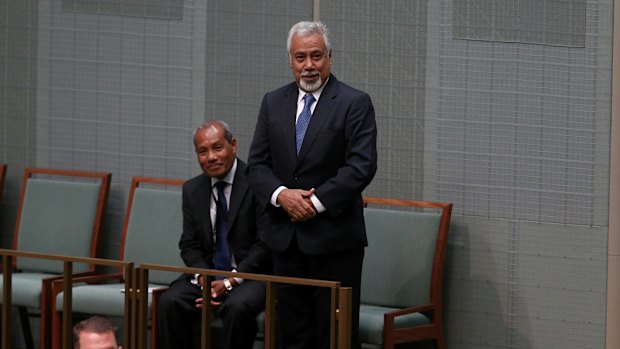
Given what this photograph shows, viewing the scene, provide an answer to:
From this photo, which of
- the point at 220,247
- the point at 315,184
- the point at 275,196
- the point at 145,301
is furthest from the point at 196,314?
the point at 315,184

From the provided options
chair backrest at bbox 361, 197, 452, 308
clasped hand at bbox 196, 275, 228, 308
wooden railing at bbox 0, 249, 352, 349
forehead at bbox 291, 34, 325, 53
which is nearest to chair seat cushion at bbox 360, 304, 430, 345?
chair backrest at bbox 361, 197, 452, 308

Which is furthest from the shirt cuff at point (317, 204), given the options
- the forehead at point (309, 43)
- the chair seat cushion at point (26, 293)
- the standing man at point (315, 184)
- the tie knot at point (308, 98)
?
the chair seat cushion at point (26, 293)

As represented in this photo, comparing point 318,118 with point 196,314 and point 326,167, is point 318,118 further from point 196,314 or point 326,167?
point 196,314

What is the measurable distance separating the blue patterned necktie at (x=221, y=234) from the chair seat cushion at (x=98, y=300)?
418 millimetres

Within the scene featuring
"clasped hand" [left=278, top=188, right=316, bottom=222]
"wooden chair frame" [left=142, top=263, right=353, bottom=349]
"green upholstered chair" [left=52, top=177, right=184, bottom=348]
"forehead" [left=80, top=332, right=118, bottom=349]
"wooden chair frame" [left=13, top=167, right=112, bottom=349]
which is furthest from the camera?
"wooden chair frame" [left=13, top=167, right=112, bottom=349]

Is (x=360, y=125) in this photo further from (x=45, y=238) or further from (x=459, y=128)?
(x=45, y=238)

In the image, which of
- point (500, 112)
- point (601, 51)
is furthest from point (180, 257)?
point (601, 51)

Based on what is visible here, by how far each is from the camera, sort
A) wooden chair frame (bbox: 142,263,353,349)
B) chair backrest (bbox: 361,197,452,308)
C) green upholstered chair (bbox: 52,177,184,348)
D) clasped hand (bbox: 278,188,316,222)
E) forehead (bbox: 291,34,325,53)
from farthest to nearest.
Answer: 1. green upholstered chair (bbox: 52,177,184,348)
2. chair backrest (bbox: 361,197,452,308)
3. forehead (bbox: 291,34,325,53)
4. clasped hand (bbox: 278,188,316,222)
5. wooden chair frame (bbox: 142,263,353,349)

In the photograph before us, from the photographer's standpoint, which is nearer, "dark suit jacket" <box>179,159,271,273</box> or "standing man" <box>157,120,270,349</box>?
"standing man" <box>157,120,270,349</box>

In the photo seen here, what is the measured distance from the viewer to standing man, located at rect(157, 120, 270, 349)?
5.26m

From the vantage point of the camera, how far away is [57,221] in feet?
21.1

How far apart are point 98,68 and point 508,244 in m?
2.37

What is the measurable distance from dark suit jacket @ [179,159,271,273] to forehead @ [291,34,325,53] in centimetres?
75

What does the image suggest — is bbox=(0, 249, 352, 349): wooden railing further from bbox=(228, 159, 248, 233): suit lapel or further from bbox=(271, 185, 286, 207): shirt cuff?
bbox=(228, 159, 248, 233): suit lapel
